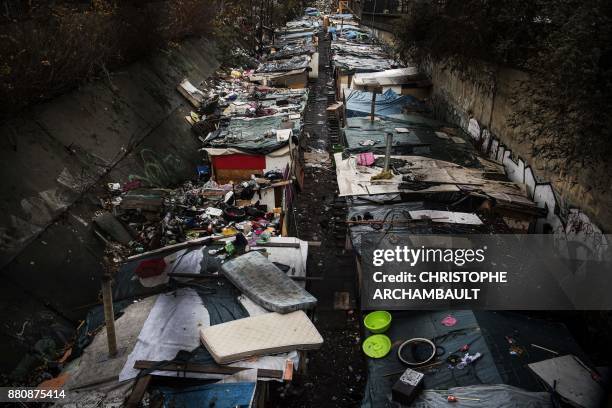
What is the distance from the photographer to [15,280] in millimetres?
7641

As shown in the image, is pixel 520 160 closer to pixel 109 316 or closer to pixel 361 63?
pixel 109 316

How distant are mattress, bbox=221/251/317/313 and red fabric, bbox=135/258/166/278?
1173 mm

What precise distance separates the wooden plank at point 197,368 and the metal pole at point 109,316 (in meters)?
0.53

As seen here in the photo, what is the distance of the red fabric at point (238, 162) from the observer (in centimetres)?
1259

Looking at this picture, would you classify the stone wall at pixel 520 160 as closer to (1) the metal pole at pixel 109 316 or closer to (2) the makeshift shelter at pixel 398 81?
(2) the makeshift shelter at pixel 398 81

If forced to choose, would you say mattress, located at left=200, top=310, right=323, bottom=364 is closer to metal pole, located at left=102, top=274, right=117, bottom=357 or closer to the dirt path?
metal pole, located at left=102, top=274, right=117, bottom=357

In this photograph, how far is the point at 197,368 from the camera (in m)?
5.57

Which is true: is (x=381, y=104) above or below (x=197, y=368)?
above

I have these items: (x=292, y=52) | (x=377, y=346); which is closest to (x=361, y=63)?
(x=292, y=52)

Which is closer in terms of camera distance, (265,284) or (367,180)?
(265,284)

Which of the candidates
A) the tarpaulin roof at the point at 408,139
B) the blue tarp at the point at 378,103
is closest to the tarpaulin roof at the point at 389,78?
the blue tarp at the point at 378,103

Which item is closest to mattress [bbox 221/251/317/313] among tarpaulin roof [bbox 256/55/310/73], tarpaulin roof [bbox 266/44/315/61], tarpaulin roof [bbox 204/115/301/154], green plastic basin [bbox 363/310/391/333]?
green plastic basin [bbox 363/310/391/333]

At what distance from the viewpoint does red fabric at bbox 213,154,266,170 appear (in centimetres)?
1259

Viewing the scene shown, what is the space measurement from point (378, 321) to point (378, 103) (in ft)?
40.0
